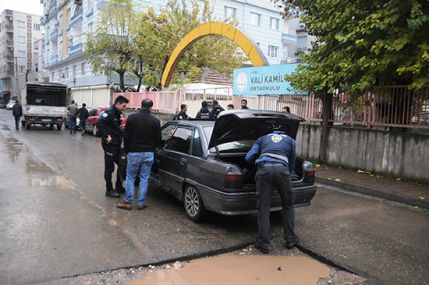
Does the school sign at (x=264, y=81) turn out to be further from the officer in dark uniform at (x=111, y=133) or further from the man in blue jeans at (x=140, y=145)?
the man in blue jeans at (x=140, y=145)

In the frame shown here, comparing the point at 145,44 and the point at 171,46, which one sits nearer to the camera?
the point at 145,44

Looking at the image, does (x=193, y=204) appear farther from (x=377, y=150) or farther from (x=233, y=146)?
(x=377, y=150)

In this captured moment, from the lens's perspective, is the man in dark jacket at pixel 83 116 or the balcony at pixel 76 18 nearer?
the man in dark jacket at pixel 83 116

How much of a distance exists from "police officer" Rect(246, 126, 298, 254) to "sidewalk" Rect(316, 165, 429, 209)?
12.4 feet

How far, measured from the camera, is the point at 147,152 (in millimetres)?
6125

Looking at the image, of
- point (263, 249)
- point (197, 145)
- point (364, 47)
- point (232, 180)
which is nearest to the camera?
point (263, 249)

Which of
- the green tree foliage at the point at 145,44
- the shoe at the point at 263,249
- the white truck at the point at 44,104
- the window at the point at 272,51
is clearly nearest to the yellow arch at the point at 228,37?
the green tree foliage at the point at 145,44

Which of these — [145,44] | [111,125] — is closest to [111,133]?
[111,125]

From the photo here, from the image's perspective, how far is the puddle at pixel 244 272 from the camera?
383 centimetres

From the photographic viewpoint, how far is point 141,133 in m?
6.04

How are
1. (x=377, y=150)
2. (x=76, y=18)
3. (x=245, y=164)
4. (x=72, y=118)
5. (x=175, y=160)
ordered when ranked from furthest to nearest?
(x=76, y=18) → (x=72, y=118) → (x=377, y=150) → (x=175, y=160) → (x=245, y=164)

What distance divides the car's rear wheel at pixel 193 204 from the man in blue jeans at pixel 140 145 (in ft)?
2.59

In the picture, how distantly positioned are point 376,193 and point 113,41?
21497 mm

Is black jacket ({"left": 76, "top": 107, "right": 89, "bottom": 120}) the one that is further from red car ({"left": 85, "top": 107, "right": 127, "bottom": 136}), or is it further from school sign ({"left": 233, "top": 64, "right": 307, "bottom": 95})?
school sign ({"left": 233, "top": 64, "right": 307, "bottom": 95})
